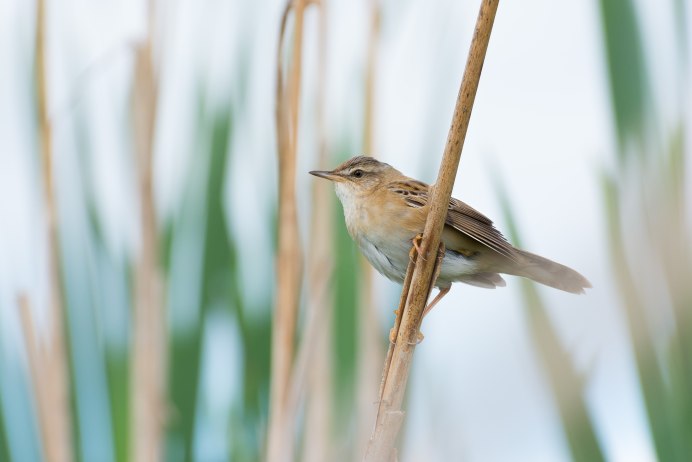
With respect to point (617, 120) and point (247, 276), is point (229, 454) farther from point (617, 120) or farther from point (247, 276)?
point (617, 120)

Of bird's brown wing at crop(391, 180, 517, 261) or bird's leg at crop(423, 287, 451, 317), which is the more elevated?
bird's brown wing at crop(391, 180, 517, 261)

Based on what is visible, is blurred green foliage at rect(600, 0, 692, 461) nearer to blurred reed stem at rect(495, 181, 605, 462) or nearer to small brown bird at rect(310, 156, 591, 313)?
blurred reed stem at rect(495, 181, 605, 462)

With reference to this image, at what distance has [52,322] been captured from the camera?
7.48ft

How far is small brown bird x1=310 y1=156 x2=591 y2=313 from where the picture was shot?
262 centimetres

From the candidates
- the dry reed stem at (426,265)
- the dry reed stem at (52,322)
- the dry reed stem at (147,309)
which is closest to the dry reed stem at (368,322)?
the dry reed stem at (147,309)

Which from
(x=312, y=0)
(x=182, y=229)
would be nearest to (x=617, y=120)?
(x=312, y=0)

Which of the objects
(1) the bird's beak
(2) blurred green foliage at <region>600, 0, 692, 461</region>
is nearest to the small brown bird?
(1) the bird's beak

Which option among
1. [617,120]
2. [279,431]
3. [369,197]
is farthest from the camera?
[369,197]

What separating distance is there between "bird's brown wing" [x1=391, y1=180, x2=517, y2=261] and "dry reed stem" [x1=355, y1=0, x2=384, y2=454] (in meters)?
0.29

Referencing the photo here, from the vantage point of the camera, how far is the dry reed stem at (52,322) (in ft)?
7.21

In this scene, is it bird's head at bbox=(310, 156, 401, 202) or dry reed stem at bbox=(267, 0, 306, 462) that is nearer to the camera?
dry reed stem at bbox=(267, 0, 306, 462)

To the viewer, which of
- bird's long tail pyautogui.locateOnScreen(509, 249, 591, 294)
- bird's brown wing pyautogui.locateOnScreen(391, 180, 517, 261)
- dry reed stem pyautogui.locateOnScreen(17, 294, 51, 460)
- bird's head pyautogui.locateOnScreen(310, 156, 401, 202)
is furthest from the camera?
bird's head pyautogui.locateOnScreen(310, 156, 401, 202)

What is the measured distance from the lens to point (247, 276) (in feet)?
8.13

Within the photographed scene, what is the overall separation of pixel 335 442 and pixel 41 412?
30.0 inches
